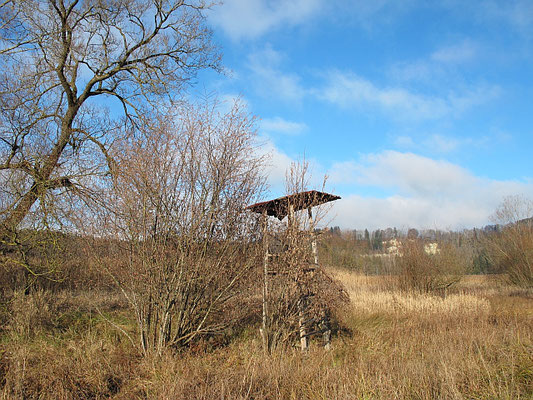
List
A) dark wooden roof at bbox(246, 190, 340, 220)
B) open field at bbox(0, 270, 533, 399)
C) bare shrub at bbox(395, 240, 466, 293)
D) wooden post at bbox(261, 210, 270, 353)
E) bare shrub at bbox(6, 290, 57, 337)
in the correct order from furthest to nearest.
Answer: bare shrub at bbox(395, 240, 466, 293), bare shrub at bbox(6, 290, 57, 337), dark wooden roof at bbox(246, 190, 340, 220), wooden post at bbox(261, 210, 270, 353), open field at bbox(0, 270, 533, 399)

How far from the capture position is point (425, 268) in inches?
543

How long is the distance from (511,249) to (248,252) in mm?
15634

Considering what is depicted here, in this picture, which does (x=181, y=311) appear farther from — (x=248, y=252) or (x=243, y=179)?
(x=243, y=179)

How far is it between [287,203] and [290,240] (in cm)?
66

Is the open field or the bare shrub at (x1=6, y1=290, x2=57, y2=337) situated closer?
the open field

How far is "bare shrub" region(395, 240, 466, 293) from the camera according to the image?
13.8 metres

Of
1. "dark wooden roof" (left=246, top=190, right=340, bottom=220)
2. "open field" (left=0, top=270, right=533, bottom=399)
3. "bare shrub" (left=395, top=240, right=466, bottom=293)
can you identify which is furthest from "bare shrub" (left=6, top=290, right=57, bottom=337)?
"bare shrub" (left=395, top=240, right=466, bottom=293)

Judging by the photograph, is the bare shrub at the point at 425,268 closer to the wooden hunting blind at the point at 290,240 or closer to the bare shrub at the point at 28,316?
the wooden hunting blind at the point at 290,240

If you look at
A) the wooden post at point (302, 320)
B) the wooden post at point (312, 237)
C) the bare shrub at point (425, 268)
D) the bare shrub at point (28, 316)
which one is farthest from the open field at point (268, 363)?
the bare shrub at point (425, 268)

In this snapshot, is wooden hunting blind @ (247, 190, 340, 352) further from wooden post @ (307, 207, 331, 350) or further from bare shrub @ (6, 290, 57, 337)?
bare shrub @ (6, 290, 57, 337)

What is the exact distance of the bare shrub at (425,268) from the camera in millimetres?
13805

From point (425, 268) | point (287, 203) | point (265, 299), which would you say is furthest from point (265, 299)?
point (425, 268)

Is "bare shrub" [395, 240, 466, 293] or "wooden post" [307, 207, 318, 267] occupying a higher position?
"wooden post" [307, 207, 318, 267]

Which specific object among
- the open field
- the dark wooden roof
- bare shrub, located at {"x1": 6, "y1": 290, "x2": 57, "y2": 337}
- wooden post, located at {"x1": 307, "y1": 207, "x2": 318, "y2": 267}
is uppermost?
the dark wooden roof
